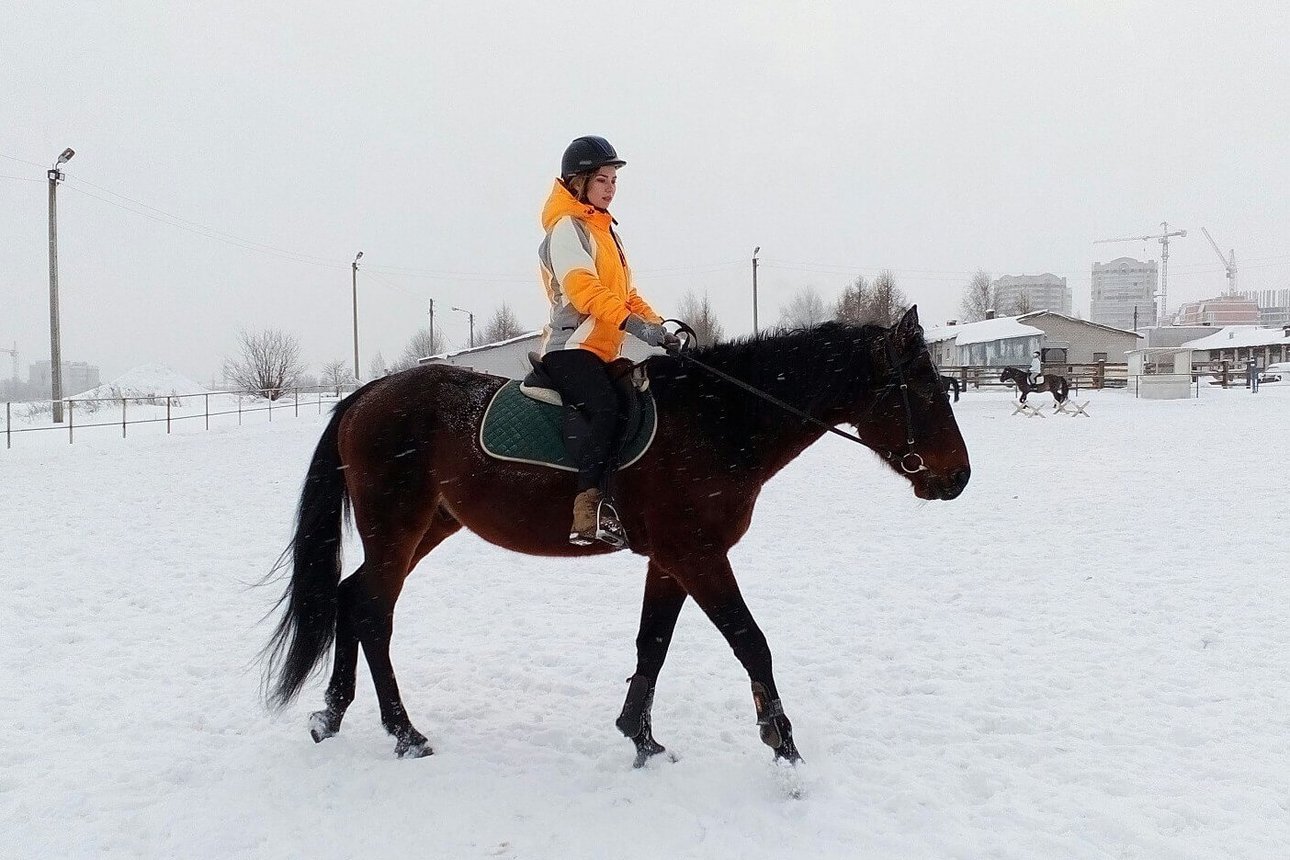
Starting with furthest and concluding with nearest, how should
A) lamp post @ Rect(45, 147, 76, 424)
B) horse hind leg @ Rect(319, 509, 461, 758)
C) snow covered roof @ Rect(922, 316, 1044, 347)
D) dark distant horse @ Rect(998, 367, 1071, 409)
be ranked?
snow covered roof @ Rect(922, 316, 1044, 347) → dark distant horse @ Rect(998, 367, 1071, 409) → lamp post @ Rect(45, 147, 76, 424) → horse hind leg @ Rect(319, 509, 461, 758)

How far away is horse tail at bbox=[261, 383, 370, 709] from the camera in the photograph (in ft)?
13.0

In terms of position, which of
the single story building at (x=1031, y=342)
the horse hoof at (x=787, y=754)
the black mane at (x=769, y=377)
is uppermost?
the single story building at (x=1031, y=342)

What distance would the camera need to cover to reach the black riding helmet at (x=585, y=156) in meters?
3.64

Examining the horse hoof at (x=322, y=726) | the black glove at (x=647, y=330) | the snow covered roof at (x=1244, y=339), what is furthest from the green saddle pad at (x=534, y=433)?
the snow covered roof at (x=1244, y=339)

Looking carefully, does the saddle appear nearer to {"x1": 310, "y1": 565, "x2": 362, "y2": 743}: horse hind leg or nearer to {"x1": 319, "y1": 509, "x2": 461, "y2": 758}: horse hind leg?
{"x1": 319, "y1": 509, "x2": 461, "y2": 758}: horse hind leg

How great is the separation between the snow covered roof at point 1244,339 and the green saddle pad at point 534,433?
75979mm

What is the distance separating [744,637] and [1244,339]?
3275 inches

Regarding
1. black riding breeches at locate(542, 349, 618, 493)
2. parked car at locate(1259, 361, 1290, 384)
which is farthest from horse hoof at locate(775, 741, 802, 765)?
parked car at locate(1259, 361, 1290, 384)

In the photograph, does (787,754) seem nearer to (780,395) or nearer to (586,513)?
(586,513)

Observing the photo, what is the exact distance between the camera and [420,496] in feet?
13.1

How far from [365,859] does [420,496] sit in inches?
65.1

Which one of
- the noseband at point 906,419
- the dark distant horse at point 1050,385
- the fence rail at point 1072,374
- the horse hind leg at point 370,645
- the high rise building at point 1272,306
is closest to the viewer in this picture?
Result: the noseband at point 906,419

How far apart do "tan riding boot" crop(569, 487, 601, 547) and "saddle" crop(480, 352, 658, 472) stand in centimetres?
17

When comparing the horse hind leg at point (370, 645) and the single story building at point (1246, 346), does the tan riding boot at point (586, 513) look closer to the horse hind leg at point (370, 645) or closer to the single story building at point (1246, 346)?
the horse hind leg at point (370, 645)
